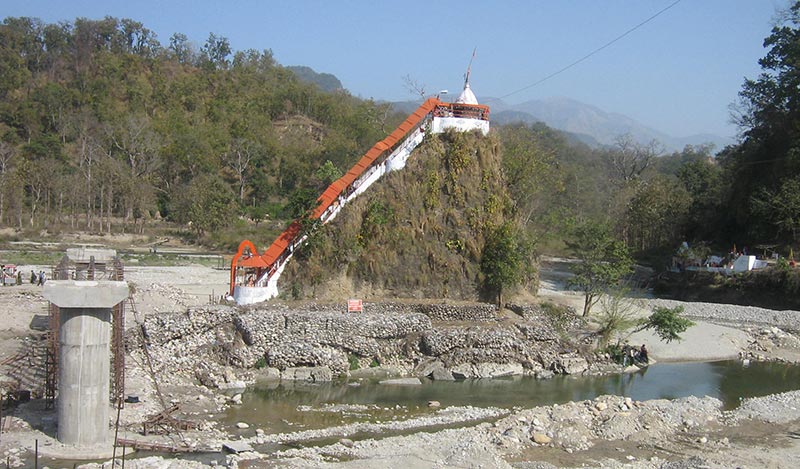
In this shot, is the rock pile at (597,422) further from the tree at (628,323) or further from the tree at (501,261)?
the tree at (501,261)

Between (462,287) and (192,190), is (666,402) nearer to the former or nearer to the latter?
(462,287)

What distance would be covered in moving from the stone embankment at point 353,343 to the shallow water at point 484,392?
38.0 inches

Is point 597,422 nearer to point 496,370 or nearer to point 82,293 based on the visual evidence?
point 496,370

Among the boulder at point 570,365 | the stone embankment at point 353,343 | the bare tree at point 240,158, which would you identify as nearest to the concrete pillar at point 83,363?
the stone embankment at point 353,343

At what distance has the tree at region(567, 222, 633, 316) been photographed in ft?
120

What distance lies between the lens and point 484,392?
90.3ft

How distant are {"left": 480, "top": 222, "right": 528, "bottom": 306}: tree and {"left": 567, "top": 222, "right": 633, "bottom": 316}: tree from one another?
14.3 ft

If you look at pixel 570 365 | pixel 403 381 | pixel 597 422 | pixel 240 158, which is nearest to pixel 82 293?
pixel 403 381

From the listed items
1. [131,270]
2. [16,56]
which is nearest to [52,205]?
[131,270]

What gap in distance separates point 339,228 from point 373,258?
2.20 m

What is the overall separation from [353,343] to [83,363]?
12.4 m

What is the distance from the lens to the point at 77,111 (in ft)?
292

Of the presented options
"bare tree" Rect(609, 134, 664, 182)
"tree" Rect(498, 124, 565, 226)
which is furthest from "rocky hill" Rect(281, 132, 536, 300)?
"bare tree" Rect(609, 134, 664, 182)

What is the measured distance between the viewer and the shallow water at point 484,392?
2383 centimetres
